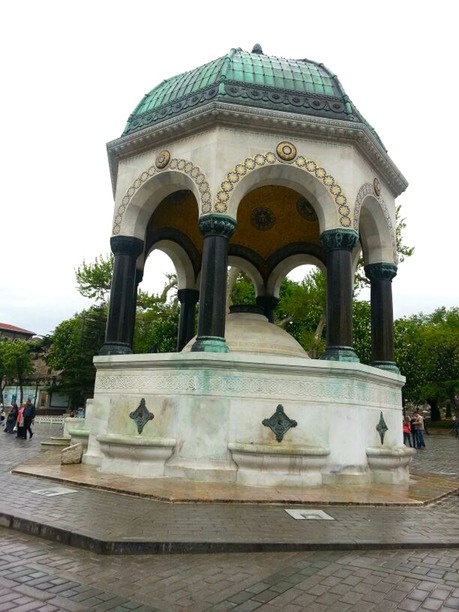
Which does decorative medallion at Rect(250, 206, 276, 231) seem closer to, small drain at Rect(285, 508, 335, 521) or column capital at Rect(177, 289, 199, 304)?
column capital at Rect(177, 289, 199, 304)

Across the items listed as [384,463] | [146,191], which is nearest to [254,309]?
[146,191]

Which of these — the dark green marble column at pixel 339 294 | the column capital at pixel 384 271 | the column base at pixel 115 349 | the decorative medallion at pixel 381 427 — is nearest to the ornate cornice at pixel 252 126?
the dark green marble column at pixel 339 294

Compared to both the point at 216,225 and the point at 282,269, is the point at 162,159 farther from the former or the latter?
the point at 282,269

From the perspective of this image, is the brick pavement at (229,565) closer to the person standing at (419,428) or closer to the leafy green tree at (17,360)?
the person standing at (419,428)

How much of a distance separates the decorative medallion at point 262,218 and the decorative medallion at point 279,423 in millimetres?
6968

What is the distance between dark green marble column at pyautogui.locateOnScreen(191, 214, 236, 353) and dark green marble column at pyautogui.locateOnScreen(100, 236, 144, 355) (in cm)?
213

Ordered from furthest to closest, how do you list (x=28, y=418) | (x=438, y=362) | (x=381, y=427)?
(x=438, y=362) < (x=28, y=418) < (x=381, y=427)

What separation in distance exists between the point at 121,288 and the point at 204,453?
13.7 ft

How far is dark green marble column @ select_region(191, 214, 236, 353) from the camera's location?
9.02 m

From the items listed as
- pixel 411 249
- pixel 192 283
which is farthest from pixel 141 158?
pixel 411 249

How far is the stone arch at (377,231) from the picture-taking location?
1172 centimetres

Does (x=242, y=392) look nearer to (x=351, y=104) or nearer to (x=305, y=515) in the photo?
(x=305, y=515)

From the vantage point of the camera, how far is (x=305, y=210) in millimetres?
13664

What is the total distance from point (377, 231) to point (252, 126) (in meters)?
4.06
